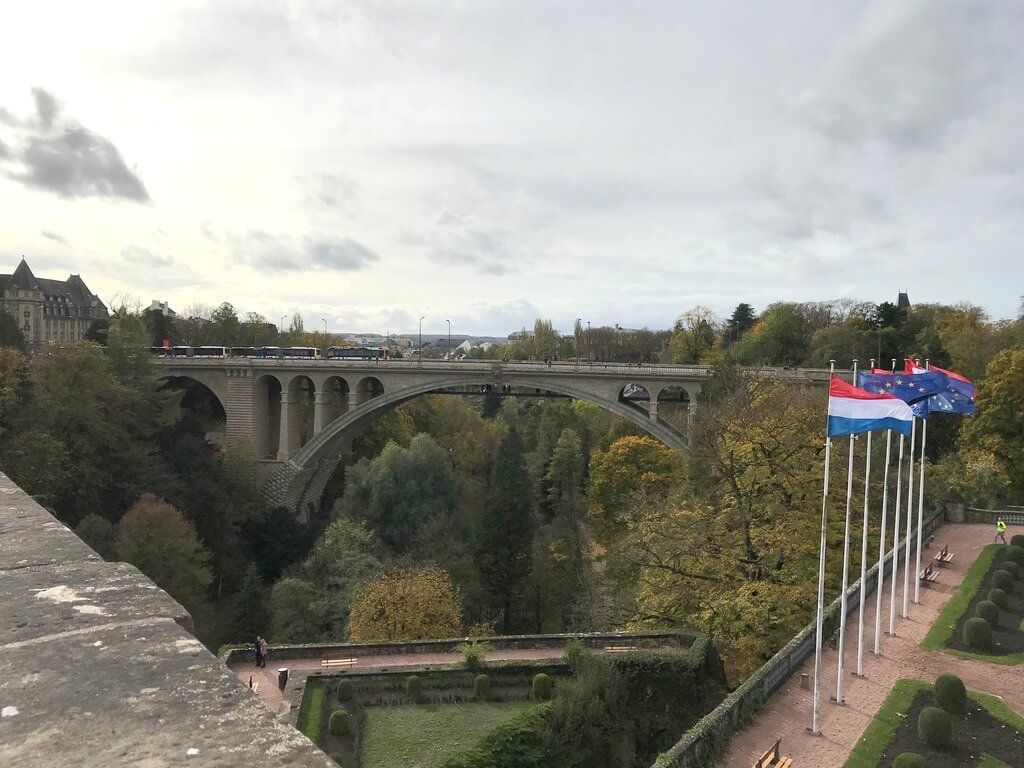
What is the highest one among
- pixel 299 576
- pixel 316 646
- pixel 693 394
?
pixel 693 394

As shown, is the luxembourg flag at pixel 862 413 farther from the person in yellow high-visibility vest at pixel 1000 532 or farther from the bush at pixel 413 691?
the person in yellow high-visibility vest at pixel 1000 532

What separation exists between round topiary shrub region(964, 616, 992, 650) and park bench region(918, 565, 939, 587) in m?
4.72

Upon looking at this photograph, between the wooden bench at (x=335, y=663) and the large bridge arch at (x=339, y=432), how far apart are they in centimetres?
2197

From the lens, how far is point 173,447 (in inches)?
1490

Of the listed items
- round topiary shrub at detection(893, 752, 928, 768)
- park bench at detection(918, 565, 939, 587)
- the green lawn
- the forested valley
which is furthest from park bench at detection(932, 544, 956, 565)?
round topiary shrub at detection(893, 752, 928, 768)

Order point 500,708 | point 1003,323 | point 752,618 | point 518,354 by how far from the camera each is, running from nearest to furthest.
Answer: point 752,618 < point 500,708 < point 1003,323 < point 518,354

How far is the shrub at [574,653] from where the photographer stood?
58.2 ft

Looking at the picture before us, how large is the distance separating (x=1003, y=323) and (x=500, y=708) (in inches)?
1466

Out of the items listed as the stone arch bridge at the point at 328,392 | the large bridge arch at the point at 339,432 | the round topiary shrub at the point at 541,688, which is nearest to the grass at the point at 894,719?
the round topiary shrub at the point at 541,688

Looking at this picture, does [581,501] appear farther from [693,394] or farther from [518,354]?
[518,354]

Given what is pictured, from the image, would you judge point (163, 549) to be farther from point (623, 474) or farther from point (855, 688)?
point (855, 688)

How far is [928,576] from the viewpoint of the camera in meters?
20.5

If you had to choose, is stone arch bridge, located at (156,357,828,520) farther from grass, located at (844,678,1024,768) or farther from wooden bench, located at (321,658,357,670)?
grass, located at (844,678,1024,768)

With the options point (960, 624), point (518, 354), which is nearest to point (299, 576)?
point (960, 624)
